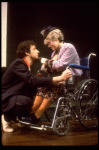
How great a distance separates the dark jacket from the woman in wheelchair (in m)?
0.17

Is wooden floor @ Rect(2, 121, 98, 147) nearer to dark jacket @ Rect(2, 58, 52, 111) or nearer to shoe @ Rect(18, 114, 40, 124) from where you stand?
shoe @ Rect(18, 114, 40, 124)

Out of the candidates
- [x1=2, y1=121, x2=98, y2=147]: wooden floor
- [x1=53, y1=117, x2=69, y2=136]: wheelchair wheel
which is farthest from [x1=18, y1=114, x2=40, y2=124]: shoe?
[x1=53, y1=117, x2=69, y2=136]: wheelchair wheel

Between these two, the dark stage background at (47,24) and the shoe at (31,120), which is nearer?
the shoe at (31,120)

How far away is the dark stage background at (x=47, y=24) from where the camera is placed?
2.63 m

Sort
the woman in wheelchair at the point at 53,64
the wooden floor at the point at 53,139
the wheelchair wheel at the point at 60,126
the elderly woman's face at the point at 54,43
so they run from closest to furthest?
1. the wooden floor at the point at 53,139
2. the wheelchair wheel at the point at 60,126
3. the woman in wheelchair at the point at 53,64
4. the elderly woman's face at the point at 54,43

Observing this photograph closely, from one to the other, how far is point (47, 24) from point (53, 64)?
1.29 m

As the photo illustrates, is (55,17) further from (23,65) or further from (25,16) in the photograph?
(23,65)

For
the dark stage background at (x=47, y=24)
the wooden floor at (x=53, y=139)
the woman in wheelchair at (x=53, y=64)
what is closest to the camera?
the wooden floor at (x=53, y=139)

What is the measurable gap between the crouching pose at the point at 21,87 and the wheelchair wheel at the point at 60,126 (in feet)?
0.72

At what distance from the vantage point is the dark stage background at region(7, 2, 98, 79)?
104 inches

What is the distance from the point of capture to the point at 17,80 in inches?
64.1

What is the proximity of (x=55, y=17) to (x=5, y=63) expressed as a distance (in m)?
1.06

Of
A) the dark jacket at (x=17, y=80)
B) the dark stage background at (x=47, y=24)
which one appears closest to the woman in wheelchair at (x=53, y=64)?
the dark jacket at (x=17, y=80)

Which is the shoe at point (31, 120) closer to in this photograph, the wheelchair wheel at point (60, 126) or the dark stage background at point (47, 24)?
the wheelchair wheel at point (60, 126)
